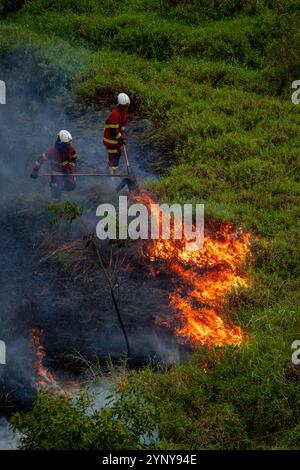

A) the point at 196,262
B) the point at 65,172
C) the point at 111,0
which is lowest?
the point at 196,262

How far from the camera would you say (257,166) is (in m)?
14.6

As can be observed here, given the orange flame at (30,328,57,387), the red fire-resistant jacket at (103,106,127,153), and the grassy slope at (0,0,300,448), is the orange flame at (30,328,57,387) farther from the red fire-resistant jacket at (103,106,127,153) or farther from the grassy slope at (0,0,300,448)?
the red fire-resistant jacket at (103,106,127,153)

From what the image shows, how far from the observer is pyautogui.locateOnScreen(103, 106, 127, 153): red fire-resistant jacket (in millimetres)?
13859

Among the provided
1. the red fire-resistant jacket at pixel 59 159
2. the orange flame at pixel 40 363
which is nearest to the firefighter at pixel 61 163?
the red fire-resistant jacket at pixel 59 159

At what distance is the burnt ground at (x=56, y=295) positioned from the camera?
35.8 ft

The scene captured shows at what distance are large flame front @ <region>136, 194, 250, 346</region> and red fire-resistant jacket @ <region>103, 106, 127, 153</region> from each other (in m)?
1.74

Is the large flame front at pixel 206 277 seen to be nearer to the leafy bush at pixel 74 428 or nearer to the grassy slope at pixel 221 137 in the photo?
the grassy slope at pixel 221 137

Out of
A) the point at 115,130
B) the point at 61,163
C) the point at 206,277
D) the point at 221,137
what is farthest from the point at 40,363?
the point at 221,137

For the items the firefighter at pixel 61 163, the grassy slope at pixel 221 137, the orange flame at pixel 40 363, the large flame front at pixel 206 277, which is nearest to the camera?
the grassy slope at pixel 221 137

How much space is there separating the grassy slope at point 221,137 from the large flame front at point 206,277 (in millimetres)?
242

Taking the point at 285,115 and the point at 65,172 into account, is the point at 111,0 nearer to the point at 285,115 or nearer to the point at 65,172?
the point at 285,115
